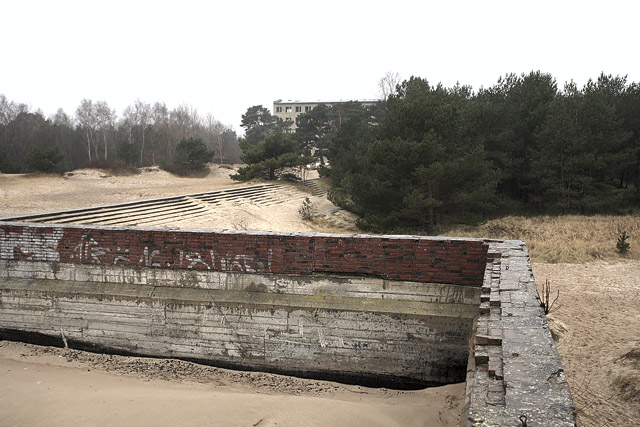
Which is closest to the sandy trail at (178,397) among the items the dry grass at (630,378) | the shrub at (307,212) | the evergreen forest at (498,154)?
the dry grass at (630,378)

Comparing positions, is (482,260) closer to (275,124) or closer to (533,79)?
(533,79)

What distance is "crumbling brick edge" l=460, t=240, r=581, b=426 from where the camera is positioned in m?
2.35

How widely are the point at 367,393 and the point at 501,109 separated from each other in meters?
20.7

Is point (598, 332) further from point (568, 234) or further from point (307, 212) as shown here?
point (307, 212)

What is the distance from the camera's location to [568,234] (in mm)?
15250

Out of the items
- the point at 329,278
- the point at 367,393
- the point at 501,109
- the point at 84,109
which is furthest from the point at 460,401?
the point at 84,109

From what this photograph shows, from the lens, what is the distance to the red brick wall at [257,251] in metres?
6.16

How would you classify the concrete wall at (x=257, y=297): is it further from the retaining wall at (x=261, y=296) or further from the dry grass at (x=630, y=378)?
the dry grass at (x=630, y=378)

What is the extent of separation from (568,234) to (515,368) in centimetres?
1458

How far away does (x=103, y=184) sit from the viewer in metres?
30.5

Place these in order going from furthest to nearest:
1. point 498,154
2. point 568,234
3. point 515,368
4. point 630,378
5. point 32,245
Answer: point 498,154 < point 568,234 < point 32,245 < point 630,378 < point 515,368

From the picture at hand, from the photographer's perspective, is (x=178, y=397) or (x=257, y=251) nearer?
(x=178, y=397)

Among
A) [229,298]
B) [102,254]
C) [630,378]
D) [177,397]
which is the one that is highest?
[102,254]

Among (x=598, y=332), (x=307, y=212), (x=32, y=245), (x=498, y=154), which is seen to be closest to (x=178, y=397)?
(x=32, y=245)
